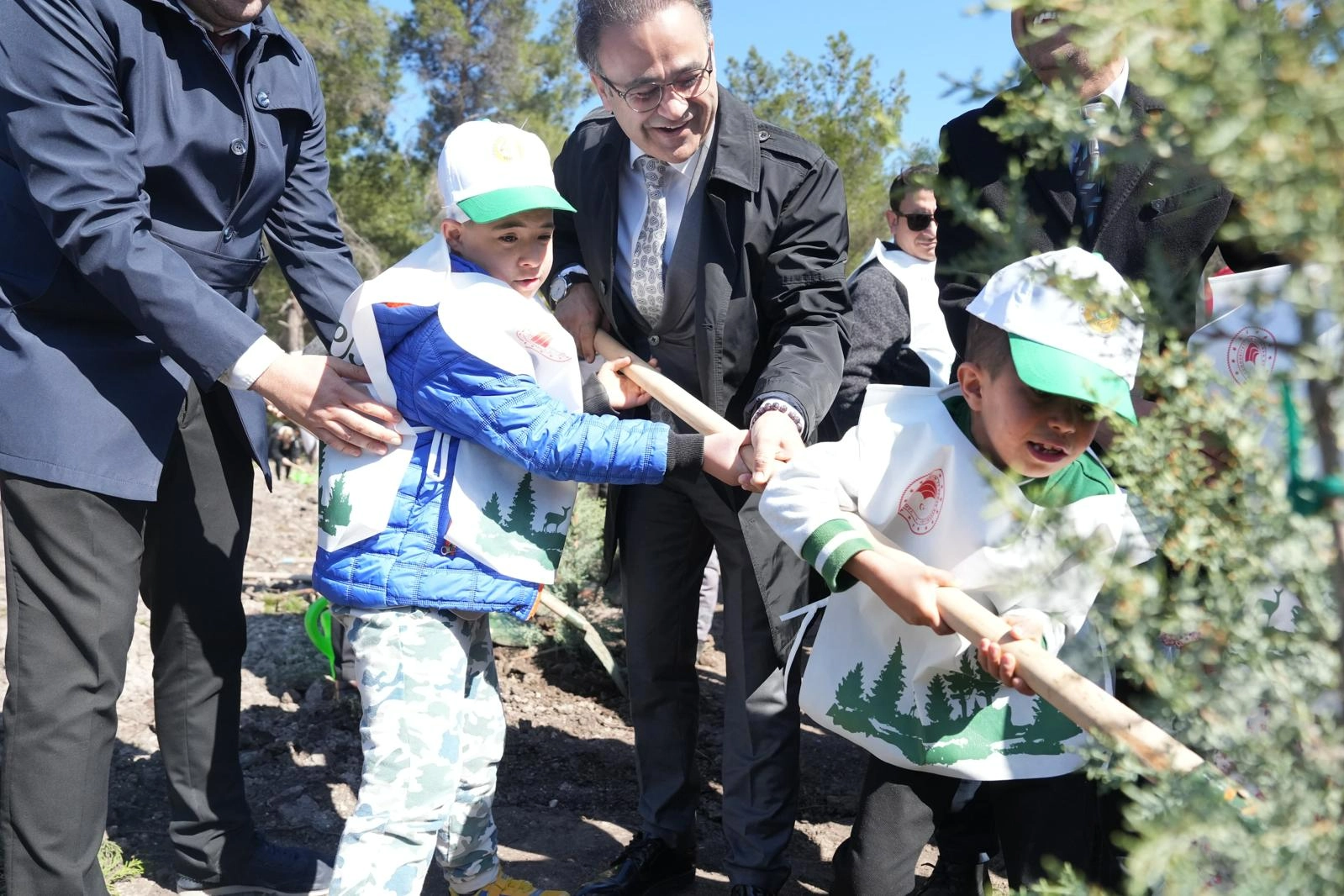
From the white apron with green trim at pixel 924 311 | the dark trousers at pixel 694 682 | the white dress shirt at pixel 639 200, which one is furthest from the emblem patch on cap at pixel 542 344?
the white apron with green trim at pixel 924 311

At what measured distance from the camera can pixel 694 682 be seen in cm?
332

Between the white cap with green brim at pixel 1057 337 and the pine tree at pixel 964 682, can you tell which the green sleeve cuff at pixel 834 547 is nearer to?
the pine tree at pixel 964 682

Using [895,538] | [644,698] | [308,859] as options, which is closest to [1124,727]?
[895,538]

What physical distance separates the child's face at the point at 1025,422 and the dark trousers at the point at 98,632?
1798 mm

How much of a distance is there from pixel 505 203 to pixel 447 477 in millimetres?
611

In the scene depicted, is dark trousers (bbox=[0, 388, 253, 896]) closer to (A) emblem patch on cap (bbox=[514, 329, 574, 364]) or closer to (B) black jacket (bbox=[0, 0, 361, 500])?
(B) black jacket (bbox=[0, 0, 361, 500])

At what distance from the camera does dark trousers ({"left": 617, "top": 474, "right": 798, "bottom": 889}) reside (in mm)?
3025

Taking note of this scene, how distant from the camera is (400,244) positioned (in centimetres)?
2600

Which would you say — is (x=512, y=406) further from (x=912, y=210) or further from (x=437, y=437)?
(x=912, y=210)

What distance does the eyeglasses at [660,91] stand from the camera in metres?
2.74

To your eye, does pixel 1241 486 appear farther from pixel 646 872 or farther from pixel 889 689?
pixel 646 872

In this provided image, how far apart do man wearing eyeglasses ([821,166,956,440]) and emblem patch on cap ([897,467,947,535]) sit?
1.24m

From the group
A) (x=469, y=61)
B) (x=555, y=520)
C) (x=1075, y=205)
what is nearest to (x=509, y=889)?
(x=555, y=520)

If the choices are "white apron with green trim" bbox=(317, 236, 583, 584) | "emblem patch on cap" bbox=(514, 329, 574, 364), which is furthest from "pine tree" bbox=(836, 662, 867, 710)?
"emblem patch on cap" bbox=(514, 329, 574, 364)
